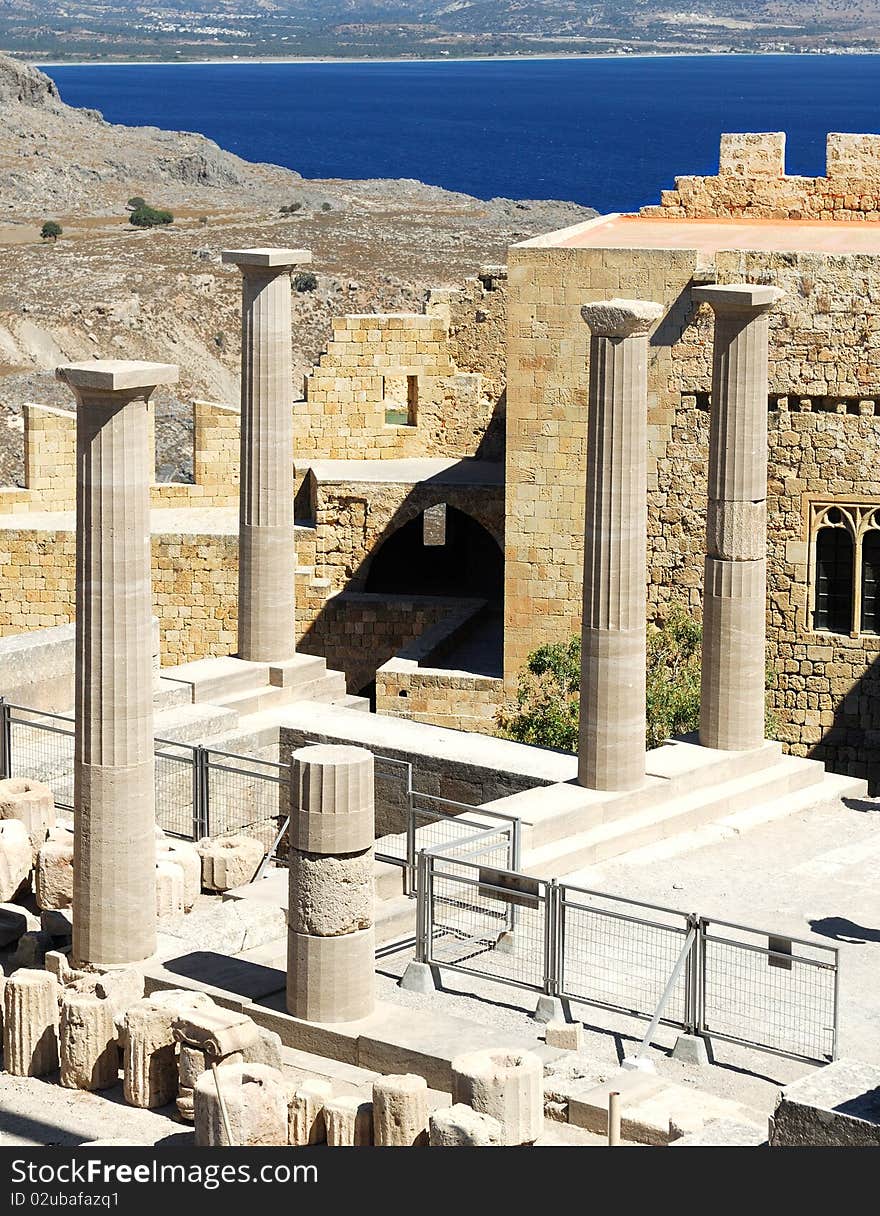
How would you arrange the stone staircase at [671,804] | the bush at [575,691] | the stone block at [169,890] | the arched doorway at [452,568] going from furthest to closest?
the arched doorway at [452,568], the bush at [575,691], the stone staircase at [671,804], the stone block at [169,890]

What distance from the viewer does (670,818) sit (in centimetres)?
2105

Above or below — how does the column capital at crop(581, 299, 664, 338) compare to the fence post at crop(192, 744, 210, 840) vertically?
above

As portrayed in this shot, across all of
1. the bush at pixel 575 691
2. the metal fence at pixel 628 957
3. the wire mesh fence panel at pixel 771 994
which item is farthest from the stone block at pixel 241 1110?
the bush at pixel 575 691

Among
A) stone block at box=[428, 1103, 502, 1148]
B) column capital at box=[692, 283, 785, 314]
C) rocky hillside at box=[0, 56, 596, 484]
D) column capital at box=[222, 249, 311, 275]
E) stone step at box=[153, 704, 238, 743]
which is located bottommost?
stone block at box=[428, 1103, 502, 1148]

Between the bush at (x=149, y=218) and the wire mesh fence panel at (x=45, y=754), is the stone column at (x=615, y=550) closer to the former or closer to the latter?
the wire mesh fence panel at (x=45, y=754)

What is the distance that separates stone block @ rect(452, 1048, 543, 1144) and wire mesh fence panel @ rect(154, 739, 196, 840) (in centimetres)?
792

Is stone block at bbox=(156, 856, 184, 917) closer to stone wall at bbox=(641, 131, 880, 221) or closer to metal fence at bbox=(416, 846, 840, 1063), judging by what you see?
metal fence at bbox=(416, 846, 840, 1063)

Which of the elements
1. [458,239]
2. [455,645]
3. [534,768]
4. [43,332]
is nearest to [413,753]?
[534,768]

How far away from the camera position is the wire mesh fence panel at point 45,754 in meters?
22.0

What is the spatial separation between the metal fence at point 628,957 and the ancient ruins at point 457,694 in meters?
0.04

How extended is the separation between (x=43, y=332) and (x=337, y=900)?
48351 mm

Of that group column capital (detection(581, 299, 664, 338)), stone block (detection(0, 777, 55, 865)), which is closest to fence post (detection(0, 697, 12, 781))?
stone block (detection(0, 777, 55, 865))

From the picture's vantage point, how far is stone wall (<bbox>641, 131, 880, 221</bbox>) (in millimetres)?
29891

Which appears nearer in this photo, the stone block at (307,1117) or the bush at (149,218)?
the stone block at (307,1117)
